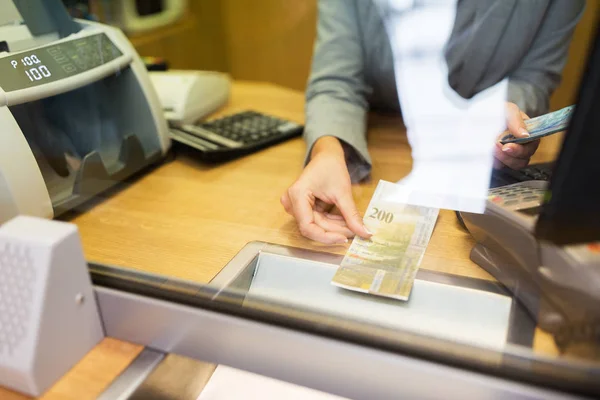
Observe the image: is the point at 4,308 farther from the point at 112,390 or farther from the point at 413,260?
the point at 413,260

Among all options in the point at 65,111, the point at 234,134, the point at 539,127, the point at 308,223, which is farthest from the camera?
the point at 234,134

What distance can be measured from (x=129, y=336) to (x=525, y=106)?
548 mm

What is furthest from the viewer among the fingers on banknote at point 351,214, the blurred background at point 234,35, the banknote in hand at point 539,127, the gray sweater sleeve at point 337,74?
the blurred background at point 234,35

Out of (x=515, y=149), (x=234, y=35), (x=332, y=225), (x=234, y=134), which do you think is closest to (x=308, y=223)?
(x=332, y=225)

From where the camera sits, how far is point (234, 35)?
5.86 ft

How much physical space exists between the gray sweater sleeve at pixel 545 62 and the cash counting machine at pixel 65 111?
0.58 meters

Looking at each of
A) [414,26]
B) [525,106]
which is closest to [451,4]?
[414,26]

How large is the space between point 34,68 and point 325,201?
433 millimetres

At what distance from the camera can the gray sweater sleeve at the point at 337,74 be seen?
88 centimetres

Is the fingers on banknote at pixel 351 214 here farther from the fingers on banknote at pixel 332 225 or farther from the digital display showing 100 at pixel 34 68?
the digital display showing 100 at pixel 34 68

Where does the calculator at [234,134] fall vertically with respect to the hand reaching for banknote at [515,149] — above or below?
below

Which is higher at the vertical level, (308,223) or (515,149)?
(515,149)

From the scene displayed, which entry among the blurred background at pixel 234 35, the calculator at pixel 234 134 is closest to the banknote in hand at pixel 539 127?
the calculator at pixel 234 134

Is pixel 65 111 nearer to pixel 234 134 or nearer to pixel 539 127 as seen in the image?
pixel 234 134
